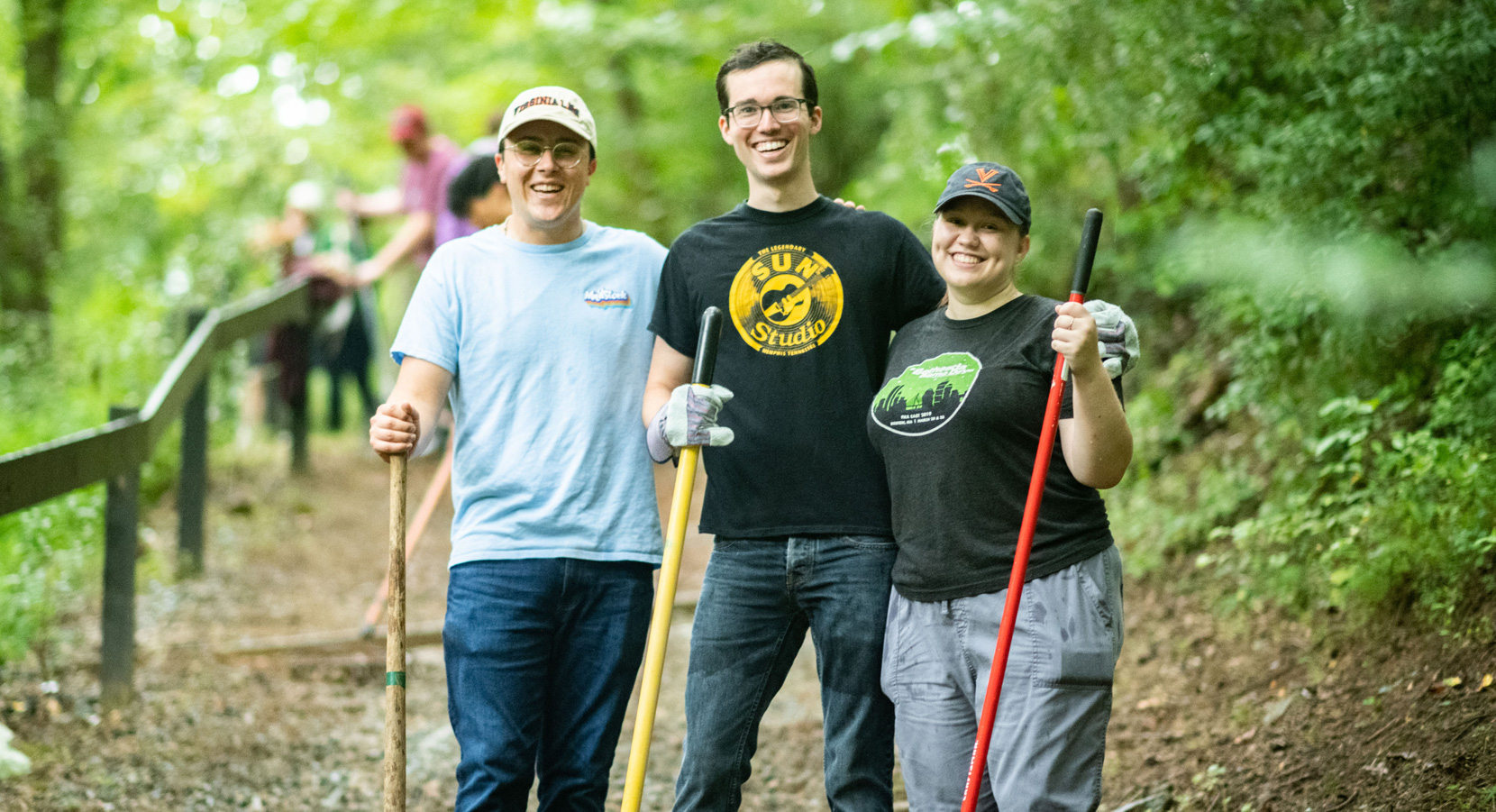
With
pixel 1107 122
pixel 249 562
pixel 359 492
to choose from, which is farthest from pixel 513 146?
pixel 359 492

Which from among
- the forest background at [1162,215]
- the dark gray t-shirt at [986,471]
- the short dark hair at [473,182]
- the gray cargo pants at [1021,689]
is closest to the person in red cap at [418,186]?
the forest background at [1162,215]

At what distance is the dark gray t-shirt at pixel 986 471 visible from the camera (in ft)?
9.08

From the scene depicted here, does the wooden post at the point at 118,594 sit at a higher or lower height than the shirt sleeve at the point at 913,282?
lower

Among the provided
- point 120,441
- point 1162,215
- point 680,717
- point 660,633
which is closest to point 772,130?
point 660,633

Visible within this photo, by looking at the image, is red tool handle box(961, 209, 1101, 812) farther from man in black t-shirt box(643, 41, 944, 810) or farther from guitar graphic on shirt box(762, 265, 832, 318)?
guitar graphic on shirt box(762, 265, 832, 318)

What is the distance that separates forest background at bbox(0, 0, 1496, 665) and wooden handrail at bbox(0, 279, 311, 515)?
434mm

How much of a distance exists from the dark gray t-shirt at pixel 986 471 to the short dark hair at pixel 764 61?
752 mm

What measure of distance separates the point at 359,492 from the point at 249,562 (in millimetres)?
1786

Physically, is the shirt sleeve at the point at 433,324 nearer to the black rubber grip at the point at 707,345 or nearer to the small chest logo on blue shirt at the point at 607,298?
the small chest logo on blue shirt at the point at 607,298

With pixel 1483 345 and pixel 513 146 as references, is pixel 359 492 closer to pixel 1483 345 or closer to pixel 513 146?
pixel 513 146

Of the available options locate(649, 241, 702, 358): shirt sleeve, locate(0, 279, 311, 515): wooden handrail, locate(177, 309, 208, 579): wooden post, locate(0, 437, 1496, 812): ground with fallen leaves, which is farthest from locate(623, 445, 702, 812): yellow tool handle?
locate(177, 309, 208, 579): wooden post

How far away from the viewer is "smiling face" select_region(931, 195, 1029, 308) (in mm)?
2859

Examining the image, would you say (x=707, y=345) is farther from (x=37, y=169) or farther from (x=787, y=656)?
(x=37, y=169)

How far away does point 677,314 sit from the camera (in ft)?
10.2
